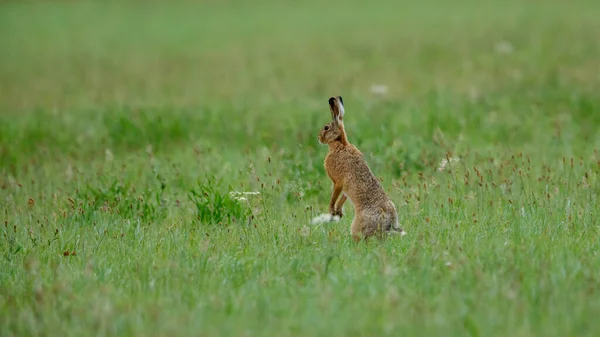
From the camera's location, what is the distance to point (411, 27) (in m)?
26.4

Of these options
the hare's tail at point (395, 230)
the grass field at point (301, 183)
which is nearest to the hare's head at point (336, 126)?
the grass field at point (301, 183)

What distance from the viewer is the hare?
7270mm

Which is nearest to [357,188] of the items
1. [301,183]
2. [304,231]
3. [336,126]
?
[304,231]

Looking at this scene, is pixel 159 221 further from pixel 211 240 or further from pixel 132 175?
pixel 132 175

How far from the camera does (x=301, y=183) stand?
31.8 feet

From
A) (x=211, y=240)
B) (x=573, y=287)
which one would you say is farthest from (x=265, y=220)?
(x=573, y=287)

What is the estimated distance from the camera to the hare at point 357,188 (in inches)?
286

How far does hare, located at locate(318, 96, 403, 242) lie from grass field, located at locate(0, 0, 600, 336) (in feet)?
0.62

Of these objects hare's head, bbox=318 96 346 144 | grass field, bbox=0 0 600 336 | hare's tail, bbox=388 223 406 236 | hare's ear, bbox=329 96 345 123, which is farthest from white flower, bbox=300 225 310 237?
hare's ear, bbox=329 96 345 123

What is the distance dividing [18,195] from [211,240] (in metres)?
3.88

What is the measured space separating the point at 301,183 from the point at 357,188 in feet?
7.13

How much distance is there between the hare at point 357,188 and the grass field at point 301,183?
0.19 meters

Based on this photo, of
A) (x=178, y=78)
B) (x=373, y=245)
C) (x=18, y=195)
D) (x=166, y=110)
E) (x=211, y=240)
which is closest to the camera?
(x=373, y=245)

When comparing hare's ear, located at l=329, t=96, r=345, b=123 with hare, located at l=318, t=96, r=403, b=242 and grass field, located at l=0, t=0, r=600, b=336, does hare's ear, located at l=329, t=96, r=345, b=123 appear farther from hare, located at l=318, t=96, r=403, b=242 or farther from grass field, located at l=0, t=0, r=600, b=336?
grass field, located at l=0, t=0, r=600, b=336
